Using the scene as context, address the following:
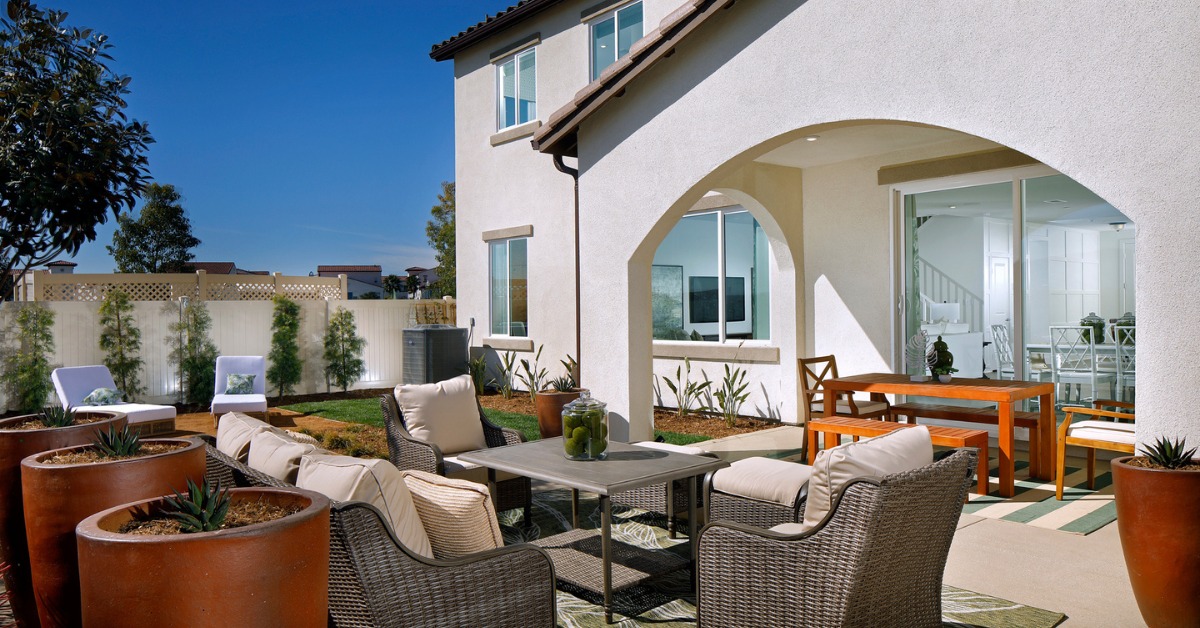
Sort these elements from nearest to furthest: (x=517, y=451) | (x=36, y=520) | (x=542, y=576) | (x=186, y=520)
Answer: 1. (x=186, y=520)
2. (x=36, y=520)
3. (x=542, y=576)
4. (x=517, y=451)

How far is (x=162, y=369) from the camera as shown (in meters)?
12.1

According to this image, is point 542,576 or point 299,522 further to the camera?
point 542,576

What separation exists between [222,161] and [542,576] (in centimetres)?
3674

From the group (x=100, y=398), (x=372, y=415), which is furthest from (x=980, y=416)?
(x=100, y=398)

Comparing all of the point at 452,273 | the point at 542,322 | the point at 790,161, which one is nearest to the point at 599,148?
the point at 790,161

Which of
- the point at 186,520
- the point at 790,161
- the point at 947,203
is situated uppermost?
the point at 790,161

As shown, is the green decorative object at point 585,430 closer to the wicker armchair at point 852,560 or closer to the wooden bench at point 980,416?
the wicker armchair at point 852,560

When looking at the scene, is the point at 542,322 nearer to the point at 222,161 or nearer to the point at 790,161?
the point at 790,161

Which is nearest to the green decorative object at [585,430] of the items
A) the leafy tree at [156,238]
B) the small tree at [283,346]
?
the small tree at [283,346]

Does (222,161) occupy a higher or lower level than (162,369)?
higher

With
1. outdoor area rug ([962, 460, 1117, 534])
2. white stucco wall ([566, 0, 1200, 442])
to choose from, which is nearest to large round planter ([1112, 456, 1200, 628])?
white stucco wall ([566, 0, 1200, 442])

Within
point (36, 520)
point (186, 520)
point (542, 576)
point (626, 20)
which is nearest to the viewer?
point (186, 520)

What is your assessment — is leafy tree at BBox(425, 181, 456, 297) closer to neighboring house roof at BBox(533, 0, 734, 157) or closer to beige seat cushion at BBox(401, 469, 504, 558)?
neighboring house roof at BBox(533, 0, 734, 157)

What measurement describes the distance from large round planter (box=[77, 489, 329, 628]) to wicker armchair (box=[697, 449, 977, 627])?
6.08 ft
